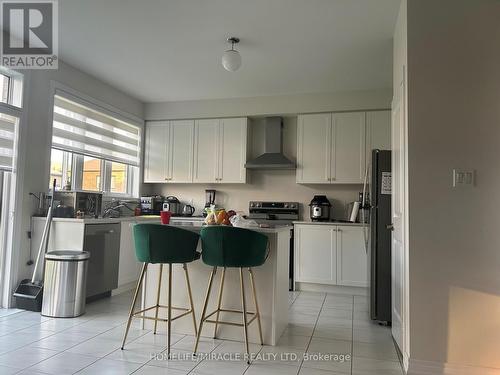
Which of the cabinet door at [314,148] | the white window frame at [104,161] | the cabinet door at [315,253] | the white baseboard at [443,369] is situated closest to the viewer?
the white baseboard at [443,369]

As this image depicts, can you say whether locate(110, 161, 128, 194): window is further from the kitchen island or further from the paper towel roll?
the paper towel roll

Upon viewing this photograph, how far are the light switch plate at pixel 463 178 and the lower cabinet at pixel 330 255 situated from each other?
2.24 metres

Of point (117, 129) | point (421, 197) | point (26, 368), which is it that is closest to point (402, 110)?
point (421, 197)

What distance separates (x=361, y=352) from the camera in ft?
8.67

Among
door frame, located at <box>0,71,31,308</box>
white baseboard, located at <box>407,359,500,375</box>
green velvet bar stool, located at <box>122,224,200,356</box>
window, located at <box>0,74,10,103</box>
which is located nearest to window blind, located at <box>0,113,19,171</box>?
door frame, located at <box>0,71,31,308</box>

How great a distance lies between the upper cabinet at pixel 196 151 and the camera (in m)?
5.26

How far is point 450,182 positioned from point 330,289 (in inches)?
106

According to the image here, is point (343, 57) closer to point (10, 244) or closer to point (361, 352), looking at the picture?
point (361, 352)

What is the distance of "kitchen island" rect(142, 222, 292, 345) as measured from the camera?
2.77 m

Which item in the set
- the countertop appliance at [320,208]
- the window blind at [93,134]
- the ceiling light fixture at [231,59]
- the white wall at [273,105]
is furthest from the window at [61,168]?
the countertop appliance at [320,208]

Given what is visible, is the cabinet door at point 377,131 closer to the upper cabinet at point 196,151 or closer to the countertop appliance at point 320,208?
the countertop appliance at point 320,208

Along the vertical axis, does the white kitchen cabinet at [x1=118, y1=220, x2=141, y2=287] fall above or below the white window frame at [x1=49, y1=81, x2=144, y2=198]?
below

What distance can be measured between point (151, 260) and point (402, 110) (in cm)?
213

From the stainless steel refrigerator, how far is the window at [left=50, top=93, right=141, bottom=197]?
10.8ft
